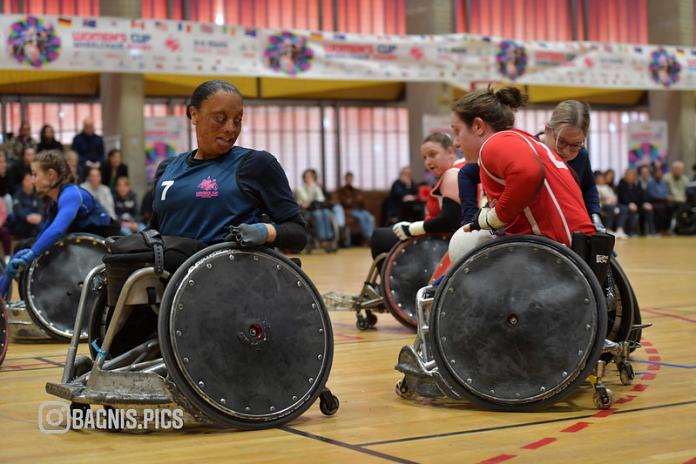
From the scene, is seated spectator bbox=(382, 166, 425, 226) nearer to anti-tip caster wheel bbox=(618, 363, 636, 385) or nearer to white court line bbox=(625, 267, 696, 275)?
white court line bbox=(625, 267, 696, 275)

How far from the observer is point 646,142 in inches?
873

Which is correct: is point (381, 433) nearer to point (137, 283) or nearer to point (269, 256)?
point (269, 256)

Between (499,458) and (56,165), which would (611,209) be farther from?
(499,458)

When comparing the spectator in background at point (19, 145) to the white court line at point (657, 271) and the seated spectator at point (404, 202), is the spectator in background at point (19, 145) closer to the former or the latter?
the seated spectator at point (404, 202)

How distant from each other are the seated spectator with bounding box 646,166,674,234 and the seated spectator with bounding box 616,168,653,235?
0.22 meters

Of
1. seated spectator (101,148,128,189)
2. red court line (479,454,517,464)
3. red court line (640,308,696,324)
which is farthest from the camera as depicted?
seated spectator (101,148,128,189)

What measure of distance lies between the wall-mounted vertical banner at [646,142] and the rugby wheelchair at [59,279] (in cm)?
1677

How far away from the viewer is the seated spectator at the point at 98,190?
1371 centimetres

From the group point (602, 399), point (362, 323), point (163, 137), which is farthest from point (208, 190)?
point (163, 137)

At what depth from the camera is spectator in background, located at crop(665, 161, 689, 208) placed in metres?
21.8

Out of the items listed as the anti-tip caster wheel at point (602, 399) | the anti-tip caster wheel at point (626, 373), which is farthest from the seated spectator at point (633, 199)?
the anti-tip caster wheel at point (602, 399)

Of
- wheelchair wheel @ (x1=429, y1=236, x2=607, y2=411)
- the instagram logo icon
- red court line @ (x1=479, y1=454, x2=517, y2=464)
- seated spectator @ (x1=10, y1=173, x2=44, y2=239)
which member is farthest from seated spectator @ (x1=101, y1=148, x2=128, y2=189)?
red court line @ (x1=479, y1=454, x2=517, y2=464)

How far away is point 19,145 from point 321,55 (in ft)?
16.3

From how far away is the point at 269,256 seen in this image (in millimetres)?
4055
